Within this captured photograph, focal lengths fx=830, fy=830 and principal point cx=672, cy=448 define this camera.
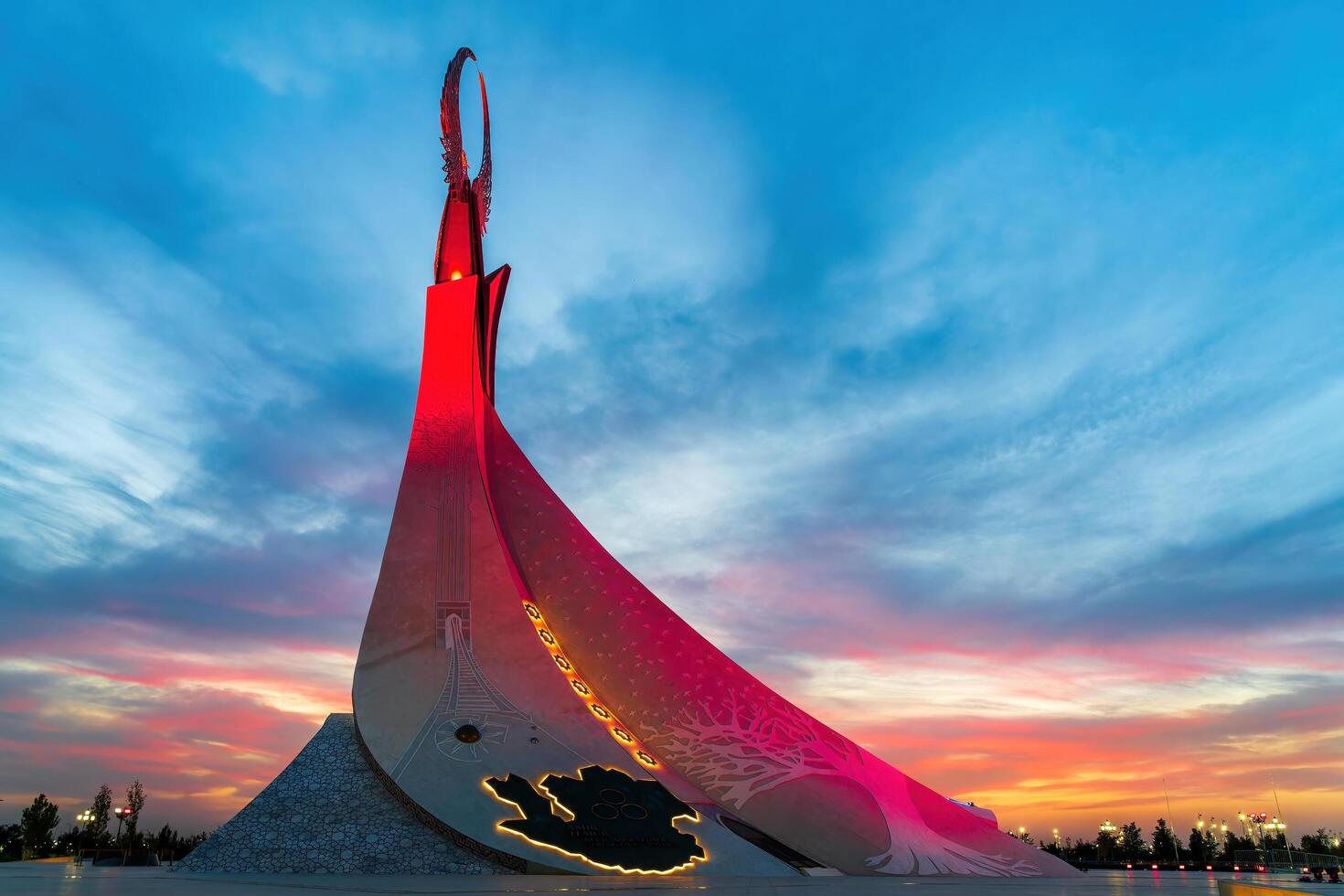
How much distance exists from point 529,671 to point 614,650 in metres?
1.62

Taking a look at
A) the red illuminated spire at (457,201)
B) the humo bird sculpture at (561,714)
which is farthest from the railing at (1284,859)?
the red illuminated spire at (457,201)

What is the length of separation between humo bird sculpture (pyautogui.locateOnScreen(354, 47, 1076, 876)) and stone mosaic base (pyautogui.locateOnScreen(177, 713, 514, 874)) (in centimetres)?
30

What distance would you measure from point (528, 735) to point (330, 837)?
8.53ft

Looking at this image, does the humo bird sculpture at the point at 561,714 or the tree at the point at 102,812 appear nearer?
the humo bird sculpture at the point at 561,714

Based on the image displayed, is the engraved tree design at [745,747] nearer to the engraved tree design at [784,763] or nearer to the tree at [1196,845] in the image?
the engraved tree design at [784,763]

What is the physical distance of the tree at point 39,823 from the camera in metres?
31.5

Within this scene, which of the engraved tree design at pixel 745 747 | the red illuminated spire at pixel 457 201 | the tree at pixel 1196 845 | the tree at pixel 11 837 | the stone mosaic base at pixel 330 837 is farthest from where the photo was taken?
the tree at pixel 1196 845

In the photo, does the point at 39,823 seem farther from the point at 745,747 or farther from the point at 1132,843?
the point at 1132,843

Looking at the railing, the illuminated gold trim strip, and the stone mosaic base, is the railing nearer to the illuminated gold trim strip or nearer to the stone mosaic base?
the illuminated gold trim strip

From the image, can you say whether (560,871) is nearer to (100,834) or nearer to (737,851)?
(737,851)

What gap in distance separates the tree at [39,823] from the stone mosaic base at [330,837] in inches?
1129

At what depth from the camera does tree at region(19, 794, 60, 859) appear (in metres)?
31.5

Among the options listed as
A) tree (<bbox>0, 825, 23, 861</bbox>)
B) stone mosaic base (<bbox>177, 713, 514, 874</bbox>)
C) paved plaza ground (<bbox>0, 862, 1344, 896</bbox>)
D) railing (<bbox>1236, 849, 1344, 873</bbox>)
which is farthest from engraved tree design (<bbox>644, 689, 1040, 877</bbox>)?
tree (<bbox>0, 825, 23, 861</bbox>)

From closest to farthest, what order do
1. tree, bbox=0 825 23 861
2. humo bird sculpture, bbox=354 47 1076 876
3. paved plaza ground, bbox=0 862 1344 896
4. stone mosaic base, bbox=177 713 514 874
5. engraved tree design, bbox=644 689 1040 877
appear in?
paved plaza ground, bbox=0 862 1344 896 → stone mosaic base, bbox=177 713 514 874 → humo bird sculpture, bbox=354 47 1076 876 → engraved tree design, bbox=644 689 1040 877 → tree, bbox=0 825 23 861
